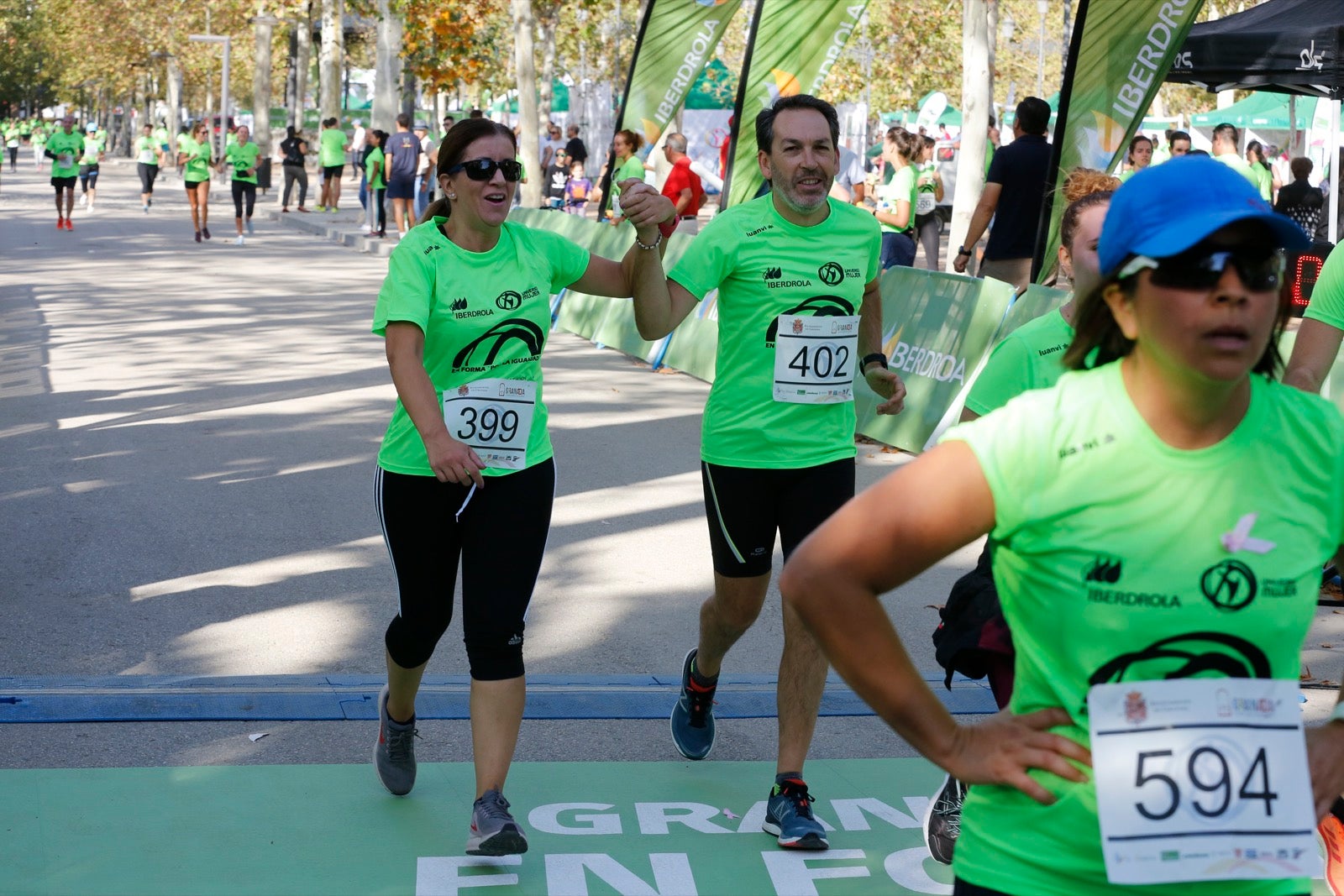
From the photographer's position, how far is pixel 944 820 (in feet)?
14.6

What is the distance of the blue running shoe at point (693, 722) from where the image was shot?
5305 millimetres

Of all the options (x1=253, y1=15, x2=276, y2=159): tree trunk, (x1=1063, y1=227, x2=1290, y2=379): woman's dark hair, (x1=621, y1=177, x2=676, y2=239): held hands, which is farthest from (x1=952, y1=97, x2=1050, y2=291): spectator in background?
(x1=253, y1=15, x2=276, y2=159): tree trunk

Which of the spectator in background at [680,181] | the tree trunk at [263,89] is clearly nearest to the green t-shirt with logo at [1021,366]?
the spectator in background at [680,181]

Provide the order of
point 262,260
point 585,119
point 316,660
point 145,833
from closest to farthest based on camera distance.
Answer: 1. point 145,833
2. point 316,660
3. point 262,260
4. point 585,119

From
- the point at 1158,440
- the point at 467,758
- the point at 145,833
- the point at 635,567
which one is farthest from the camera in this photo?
the point at 635,567

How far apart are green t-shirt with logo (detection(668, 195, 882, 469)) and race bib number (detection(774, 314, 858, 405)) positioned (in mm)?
25

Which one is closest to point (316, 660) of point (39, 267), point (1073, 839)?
point (1073, 839)

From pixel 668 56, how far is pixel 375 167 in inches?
495

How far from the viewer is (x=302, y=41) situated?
5372cm

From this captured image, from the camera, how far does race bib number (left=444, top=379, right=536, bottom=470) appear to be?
4.43m

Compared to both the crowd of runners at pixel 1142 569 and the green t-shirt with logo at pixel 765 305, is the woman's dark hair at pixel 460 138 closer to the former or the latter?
the green t-shirt with logo at pixel 765 305

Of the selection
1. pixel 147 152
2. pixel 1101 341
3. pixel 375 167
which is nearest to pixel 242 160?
pixel 375 167

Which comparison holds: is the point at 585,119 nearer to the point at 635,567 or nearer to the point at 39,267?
the point at 39,267

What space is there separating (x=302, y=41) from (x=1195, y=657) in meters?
54.7
